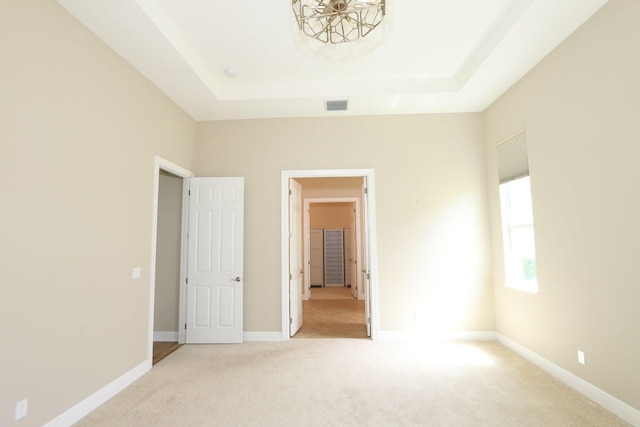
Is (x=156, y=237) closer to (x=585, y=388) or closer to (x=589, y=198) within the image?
(x=589, y=198)

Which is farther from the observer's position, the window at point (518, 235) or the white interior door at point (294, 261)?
the white interior door at point (294, 261)

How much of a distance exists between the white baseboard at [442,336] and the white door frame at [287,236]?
0.21 meters

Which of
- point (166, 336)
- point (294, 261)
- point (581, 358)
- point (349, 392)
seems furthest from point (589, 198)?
point (166, 336)

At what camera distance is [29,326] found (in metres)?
1.99

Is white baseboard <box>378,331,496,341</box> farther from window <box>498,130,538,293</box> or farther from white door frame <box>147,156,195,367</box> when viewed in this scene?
white door frame <box>147,156,195,367</box>

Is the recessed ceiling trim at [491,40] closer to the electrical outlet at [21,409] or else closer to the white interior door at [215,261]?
the white interior door at [215,261]

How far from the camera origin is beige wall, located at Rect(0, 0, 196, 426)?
1.91 metres

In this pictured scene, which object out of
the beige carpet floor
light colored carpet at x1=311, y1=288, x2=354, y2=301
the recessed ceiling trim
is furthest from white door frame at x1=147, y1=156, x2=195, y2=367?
light colored carpet at x1=311, y1=288, x2=354, y2=301

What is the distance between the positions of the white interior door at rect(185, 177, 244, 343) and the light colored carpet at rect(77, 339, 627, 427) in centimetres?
37

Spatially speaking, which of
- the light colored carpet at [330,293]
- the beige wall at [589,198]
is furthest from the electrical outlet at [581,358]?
the light colored carpet at [330,293]

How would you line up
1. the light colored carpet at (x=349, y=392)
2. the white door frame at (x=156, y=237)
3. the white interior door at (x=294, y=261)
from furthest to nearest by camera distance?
the white interior door at (x=294, y=261) < the white door frame at (x=156, y=237) < the light colored carpet at (x=349, y=392)

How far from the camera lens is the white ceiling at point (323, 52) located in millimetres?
2539

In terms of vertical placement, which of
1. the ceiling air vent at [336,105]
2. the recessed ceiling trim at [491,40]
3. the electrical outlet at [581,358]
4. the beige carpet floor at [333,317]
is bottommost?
the beige carpet floor at [333,317]

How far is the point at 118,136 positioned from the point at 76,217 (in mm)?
904
